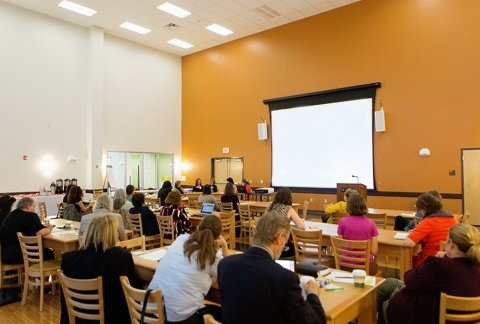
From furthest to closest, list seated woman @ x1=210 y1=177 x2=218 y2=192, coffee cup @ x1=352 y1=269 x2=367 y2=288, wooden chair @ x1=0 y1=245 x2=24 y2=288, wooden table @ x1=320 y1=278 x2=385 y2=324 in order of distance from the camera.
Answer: seated woman @ x1=210 y1=177 x2=218 y2=192
wooden chair @ x1=0 y1=245 x2=24 y2=288
coffee cup @ x1=352 y1=269 x2=367 y2=288
wooden table @ x1=320 y1=278 x2=385 y2=324

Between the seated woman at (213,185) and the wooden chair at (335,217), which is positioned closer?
the wooden chair at (335,217)

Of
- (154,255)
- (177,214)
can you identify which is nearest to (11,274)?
(177,214)

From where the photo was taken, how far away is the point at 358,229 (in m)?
3.79

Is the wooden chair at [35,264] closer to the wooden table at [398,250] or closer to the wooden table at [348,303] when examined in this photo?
the wooden table at [348,303]

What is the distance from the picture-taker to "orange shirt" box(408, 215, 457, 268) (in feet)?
11.7

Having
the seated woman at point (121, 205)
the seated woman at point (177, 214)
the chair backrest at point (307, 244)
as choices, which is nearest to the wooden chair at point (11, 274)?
the seated woman at point (121, 205)

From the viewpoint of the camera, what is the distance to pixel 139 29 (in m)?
11.8

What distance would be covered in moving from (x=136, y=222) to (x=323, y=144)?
6240mm

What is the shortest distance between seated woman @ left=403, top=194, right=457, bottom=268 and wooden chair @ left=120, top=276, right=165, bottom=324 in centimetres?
259

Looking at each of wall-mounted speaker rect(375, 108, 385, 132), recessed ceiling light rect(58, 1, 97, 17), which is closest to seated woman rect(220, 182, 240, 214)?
wall-mounted speaker rect(375, 108, 385, 132)

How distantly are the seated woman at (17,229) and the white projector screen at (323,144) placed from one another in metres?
7.52

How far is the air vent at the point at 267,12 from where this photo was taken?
33.3 feet

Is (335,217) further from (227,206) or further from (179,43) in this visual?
(179,43)

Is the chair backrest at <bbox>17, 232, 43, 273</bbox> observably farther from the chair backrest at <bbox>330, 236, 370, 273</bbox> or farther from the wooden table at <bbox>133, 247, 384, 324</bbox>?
the chair backrest at <bbox>330, 236, 370, 273</bbox>
